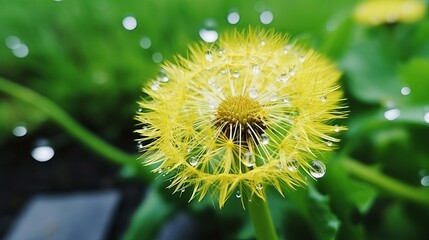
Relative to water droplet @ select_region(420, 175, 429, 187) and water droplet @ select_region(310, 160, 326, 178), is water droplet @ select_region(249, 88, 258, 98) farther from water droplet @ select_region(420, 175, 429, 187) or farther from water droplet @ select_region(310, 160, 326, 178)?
water droplet @ select_region(420, 175, 429, 187)

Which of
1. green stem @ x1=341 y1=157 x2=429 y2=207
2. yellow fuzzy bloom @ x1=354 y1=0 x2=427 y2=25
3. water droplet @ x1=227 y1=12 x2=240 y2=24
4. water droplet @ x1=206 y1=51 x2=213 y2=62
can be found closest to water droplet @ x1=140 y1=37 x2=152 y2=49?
water droplet @ x1=227 y1=12 x2=240 y2=24

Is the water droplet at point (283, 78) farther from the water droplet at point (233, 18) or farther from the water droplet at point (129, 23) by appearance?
the water droplet at point (129, 23)

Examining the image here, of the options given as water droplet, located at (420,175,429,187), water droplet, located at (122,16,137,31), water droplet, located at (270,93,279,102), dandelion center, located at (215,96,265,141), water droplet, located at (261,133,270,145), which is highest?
water droplet, located at (122,16,137,31)

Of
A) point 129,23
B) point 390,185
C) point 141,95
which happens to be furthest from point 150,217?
point 129,23

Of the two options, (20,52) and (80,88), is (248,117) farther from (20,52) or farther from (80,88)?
(20,52)

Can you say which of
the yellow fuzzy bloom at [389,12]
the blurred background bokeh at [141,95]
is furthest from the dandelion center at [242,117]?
the yellow fuzzy bloom at [389,12]

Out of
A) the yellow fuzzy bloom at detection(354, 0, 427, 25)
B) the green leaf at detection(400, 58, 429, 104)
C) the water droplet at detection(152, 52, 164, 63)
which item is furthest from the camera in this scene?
the water droplet at detection(152, 52, 164, 63)

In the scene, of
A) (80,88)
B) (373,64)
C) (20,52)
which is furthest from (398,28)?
(20,52)
